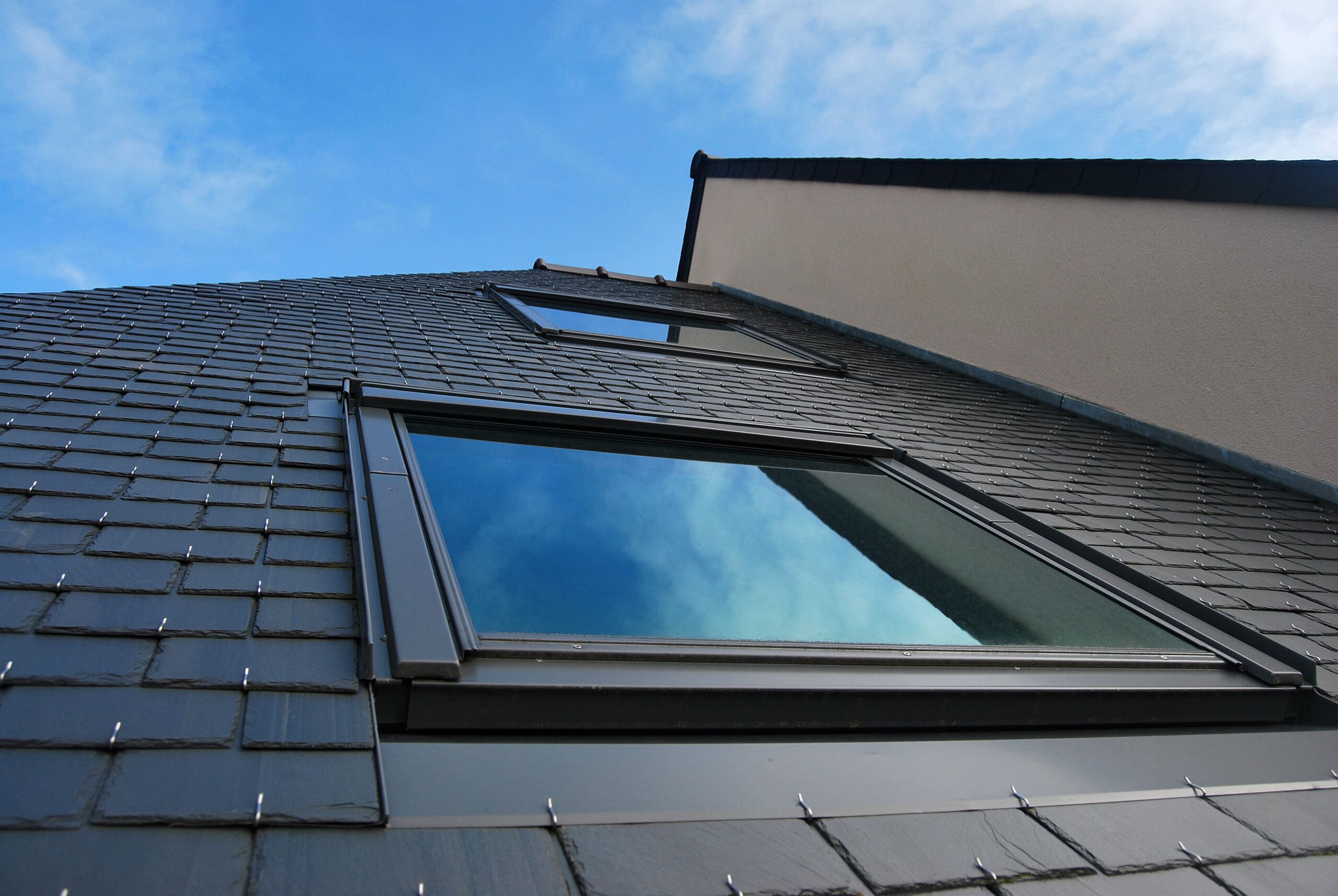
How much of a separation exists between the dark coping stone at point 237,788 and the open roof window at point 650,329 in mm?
3717

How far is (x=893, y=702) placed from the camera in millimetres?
1672

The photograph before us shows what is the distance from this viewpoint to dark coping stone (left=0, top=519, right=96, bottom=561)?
5.41 feet

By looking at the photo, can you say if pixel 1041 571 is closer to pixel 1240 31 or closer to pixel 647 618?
pixel 647 618

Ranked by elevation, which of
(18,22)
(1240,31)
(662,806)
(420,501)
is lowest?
(662,806)

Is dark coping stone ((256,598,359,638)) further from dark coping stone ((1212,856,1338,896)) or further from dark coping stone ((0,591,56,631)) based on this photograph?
dark coping stone ((1212,856,1338,896))

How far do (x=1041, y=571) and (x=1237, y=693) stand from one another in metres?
0.61

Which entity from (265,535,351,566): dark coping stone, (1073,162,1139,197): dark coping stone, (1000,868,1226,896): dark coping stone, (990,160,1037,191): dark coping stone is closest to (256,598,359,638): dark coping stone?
(265,535,351,566): dark coping stone

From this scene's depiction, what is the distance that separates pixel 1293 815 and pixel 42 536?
247 cm

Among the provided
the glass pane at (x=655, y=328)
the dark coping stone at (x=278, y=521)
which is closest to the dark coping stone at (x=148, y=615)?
the dark coping stone at (x=278, y=521)

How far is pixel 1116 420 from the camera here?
490cm

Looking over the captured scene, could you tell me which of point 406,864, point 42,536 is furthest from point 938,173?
point 406,864

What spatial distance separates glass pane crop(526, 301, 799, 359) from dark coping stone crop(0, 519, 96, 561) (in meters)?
3.42

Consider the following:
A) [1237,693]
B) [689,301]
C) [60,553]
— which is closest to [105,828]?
[60,553]

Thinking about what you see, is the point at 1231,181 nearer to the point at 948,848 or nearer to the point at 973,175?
the point at 973,175
